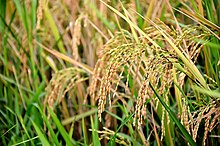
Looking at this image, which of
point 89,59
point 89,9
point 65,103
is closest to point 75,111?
point 65,103

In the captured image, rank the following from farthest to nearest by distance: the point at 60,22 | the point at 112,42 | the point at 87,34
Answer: the point at 60,22
the point at 87,34
the point at 112,42

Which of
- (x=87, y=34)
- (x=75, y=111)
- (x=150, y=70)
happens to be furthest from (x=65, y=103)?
(x=150, y=70)

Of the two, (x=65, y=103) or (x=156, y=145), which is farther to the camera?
(x=65, y=103)

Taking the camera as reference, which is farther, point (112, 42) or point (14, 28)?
point (14, 28)

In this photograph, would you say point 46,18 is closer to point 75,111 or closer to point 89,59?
point 89,59

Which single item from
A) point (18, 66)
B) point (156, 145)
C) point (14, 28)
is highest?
point (14, 28)

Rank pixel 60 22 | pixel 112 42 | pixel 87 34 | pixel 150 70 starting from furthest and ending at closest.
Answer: pixel 60 22, pixel 87 34, pixel 112 42, pixel 150 70

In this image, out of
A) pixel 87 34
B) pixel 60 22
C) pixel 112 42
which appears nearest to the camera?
pixel 112 42

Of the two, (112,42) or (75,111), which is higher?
(112,42)

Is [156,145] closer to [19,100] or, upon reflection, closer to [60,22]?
[19,100]
